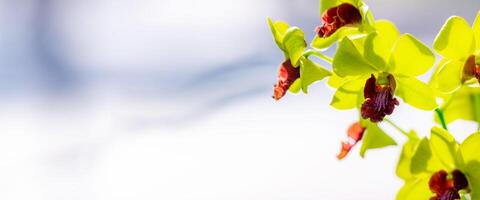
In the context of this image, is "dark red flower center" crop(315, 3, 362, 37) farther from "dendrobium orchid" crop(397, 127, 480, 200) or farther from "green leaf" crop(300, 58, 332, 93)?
"dendrobium orchid" crop(397, 127, 480, 200)

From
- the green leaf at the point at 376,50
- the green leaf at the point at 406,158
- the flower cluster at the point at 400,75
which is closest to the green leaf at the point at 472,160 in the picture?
the flower cluster at the point at 400,75

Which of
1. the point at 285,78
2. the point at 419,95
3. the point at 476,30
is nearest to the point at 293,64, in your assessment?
the point at 285,78

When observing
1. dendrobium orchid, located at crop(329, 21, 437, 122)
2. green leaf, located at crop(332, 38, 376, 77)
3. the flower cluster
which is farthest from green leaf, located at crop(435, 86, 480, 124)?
green leaf, located at crop(332, 38, 376, 77)

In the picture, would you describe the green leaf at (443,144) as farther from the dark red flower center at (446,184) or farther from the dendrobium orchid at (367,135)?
the dendrobium orchid at (367,135)

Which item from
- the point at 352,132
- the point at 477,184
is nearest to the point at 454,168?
the point at 477,184

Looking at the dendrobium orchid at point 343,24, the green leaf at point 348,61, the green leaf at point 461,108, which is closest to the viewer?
the green leaf at point 348,61

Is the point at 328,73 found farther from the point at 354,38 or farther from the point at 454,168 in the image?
the point at 454,168
